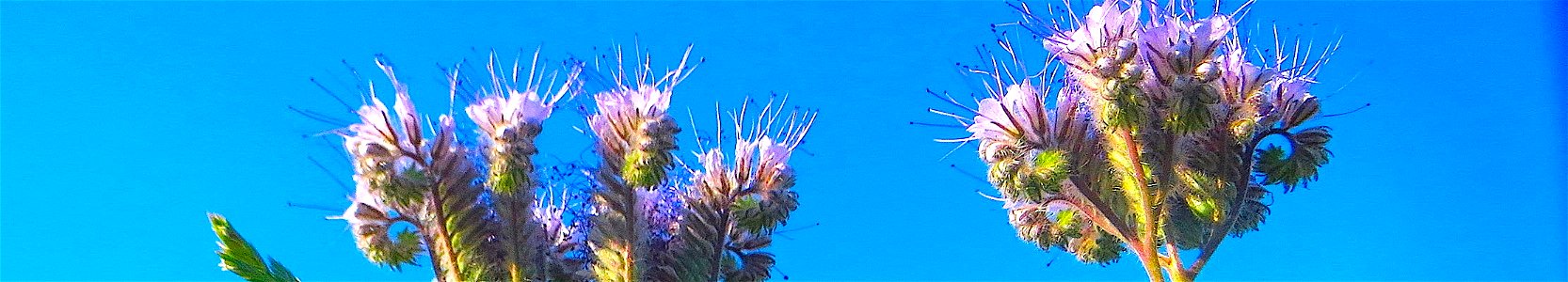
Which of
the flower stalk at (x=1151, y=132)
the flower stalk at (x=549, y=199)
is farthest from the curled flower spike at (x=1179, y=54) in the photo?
the flower stalk at (x=549, y=199)

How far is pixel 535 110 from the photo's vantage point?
8.18m

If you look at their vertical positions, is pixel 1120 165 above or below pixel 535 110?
below

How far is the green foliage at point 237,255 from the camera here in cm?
705

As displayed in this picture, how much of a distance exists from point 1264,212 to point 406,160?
471 cm

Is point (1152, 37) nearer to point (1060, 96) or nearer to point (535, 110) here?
point (1060, 96)

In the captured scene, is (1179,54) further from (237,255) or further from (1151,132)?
(237,255)

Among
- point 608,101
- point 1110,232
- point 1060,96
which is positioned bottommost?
point 1110,232

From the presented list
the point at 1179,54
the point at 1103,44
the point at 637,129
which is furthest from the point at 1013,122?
the point at 637,129

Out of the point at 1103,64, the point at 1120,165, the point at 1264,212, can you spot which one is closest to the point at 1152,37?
the point at 1103,64

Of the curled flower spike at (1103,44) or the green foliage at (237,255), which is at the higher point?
the curled flower spike at (1103,44)

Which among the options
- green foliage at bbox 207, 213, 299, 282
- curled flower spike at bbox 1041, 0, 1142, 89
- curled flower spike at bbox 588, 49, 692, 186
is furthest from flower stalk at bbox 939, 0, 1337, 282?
green foliage at bbox 207, 213, 299, 282

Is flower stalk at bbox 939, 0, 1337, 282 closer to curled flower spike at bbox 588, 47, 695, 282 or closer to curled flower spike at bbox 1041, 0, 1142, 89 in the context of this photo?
curled flower spike at bbox 1041, 0, 1142, 89

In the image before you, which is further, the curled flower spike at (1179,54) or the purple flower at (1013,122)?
the purple flower at (1013,122)

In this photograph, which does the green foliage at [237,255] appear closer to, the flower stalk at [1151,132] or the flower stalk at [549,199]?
the flower stalk at [549,199]
